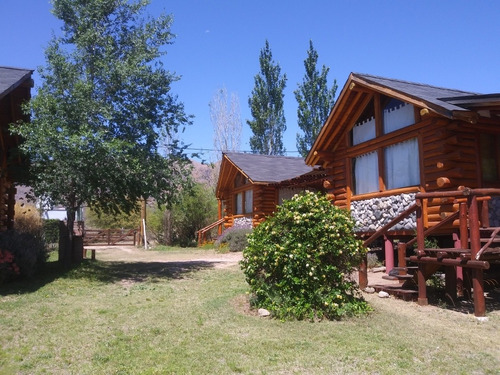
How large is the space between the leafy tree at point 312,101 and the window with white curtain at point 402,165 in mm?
23994

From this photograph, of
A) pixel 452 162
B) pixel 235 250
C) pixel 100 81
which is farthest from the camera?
pixel 235 250

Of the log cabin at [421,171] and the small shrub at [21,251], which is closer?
the log cabin at [421,171]

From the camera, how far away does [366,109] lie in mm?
13320

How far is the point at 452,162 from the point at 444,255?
3.18 metres

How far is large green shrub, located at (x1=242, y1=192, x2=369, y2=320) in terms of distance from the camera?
6867 millimetres

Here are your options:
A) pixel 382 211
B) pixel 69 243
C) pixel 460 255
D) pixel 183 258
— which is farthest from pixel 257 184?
pixel 460 255

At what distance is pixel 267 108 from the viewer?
37.8 metres

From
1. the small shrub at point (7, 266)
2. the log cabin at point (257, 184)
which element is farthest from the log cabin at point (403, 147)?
the small shrub at point (7, 266)

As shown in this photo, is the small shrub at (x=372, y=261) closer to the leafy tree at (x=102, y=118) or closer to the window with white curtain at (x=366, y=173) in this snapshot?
the window with white curtain at (x=366, y=173)

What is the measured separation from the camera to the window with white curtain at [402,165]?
1132cm

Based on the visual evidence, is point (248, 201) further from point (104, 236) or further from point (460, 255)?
point (460, 255)

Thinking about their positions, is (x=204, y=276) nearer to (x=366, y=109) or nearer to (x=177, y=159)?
(x=177, y=159)

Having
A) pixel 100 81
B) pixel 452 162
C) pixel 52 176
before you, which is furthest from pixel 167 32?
pixel 452 162

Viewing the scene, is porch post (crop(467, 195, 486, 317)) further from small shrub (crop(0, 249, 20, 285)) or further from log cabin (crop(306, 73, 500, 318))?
small shrub (crop(0, 249, 20, 285))
